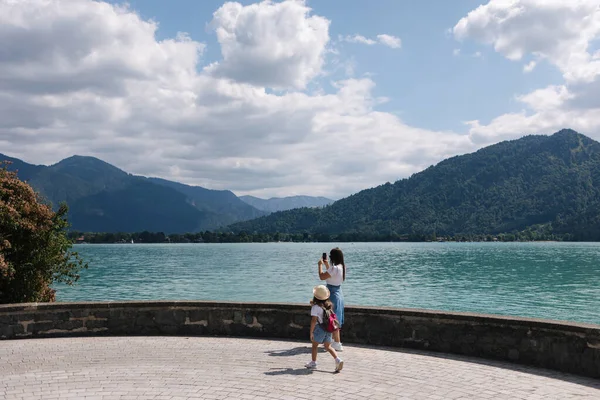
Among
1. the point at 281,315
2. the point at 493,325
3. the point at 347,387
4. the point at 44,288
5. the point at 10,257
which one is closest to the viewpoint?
the point at 347,387

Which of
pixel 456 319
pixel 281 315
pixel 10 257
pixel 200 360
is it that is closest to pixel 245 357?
pixel 200 360

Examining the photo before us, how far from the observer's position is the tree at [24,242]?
13281mm

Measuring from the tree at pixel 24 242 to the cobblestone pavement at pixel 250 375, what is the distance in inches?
143

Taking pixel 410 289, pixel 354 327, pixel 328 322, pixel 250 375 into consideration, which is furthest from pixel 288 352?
pixel 410 289

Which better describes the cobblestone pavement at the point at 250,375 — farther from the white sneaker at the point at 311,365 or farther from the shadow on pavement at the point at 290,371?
the white sneaker at the point at 311,365

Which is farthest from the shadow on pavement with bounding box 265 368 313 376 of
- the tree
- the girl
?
the tree

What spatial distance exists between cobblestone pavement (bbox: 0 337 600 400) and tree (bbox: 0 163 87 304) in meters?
3.64

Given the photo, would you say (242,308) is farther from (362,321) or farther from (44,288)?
(44,288)

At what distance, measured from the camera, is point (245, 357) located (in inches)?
374

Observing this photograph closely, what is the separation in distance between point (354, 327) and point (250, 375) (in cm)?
297

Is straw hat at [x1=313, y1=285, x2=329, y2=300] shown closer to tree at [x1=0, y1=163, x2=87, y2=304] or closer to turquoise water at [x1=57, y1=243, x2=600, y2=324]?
tree at [x1=0, y1=163, x2=87, y2=304]

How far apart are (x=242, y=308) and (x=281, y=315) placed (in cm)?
83

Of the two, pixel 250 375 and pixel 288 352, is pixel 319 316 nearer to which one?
pixel 288 352

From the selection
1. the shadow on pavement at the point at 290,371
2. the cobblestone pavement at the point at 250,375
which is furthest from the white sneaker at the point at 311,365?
the cobblestone pavement at the point at 250,375
